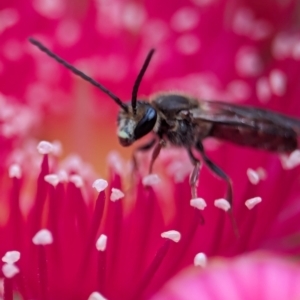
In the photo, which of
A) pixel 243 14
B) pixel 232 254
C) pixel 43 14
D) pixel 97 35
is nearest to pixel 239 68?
pixel 243 14

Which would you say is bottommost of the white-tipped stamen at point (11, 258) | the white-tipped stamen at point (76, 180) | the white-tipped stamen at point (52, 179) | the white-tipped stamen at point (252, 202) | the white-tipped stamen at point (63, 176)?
the white-tipped stamen at point (11, 258)

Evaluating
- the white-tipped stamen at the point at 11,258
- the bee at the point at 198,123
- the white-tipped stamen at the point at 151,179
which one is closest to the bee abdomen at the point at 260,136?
the bee at the point at 198,123

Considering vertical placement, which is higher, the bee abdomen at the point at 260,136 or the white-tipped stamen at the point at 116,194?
the bee abdomen at the point at 260,136

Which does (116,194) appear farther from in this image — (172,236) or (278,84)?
(278,84)

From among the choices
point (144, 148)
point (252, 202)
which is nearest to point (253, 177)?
point (252, 202)

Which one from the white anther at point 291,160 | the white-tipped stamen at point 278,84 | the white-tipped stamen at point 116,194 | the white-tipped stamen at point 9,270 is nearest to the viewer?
the white-tipped stamen at point 9,270

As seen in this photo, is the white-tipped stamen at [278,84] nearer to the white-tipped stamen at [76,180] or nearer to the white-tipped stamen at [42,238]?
the white-tipped stamen at [76,180]
